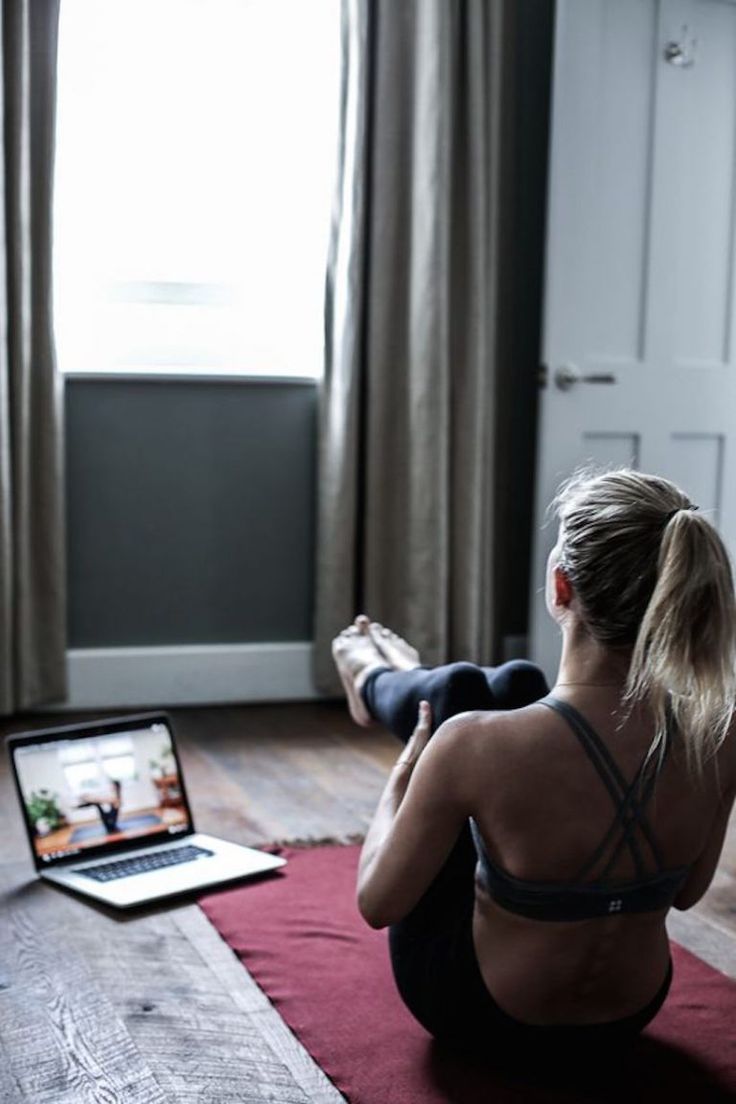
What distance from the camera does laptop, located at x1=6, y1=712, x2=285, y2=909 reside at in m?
2.26

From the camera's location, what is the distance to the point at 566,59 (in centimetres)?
350

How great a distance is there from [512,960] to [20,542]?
2.20m

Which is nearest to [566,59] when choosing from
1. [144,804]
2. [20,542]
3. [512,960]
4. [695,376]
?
[695,376]

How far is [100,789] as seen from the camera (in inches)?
92.9

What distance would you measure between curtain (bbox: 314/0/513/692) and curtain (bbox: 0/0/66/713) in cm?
72

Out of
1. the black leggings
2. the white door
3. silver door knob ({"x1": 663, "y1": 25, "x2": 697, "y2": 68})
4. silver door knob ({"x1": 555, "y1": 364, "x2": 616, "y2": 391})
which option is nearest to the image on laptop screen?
the black leggings

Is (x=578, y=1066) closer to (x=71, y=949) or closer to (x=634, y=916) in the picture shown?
(x=634, y=916)

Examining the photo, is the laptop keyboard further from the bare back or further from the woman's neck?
the woman's neck

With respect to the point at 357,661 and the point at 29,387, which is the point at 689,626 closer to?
the point at 357,661

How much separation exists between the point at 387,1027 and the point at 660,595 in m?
0.77

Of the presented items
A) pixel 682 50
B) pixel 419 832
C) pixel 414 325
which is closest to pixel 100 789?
pixel 419 832

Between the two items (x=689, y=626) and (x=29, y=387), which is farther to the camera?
(x=29, y=387)

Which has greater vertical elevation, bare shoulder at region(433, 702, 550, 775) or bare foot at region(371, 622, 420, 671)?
bare shoulder at region(433, 702, 550, 775)

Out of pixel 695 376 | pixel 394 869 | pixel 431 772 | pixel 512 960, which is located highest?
pixel 695 376
